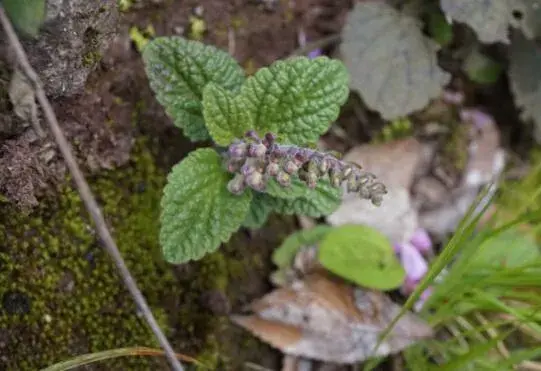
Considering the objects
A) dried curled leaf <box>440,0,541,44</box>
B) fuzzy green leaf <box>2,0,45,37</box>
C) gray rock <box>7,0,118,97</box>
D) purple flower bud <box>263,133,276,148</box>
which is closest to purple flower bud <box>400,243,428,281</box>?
dried curled leaf <box>440,0,541,44</box>

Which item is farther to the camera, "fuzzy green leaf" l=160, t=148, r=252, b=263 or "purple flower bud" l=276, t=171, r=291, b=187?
"fuzzy green leaf" l=160, t=148, r=252, b=263

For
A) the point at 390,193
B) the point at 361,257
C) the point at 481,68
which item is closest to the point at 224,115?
the point at 361,257

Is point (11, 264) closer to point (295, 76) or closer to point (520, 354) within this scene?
point (295, 76)

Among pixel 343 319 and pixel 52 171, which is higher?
pixel 52 171

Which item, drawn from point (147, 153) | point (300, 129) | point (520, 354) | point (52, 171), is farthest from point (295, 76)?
point (520, 354)

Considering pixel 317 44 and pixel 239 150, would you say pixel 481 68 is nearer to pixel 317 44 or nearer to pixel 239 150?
pixel 317 44

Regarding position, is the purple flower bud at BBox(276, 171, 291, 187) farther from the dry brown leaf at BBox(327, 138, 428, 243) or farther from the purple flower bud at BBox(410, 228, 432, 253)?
the purple flower bud at BBox(410, 228, 432, 253)
